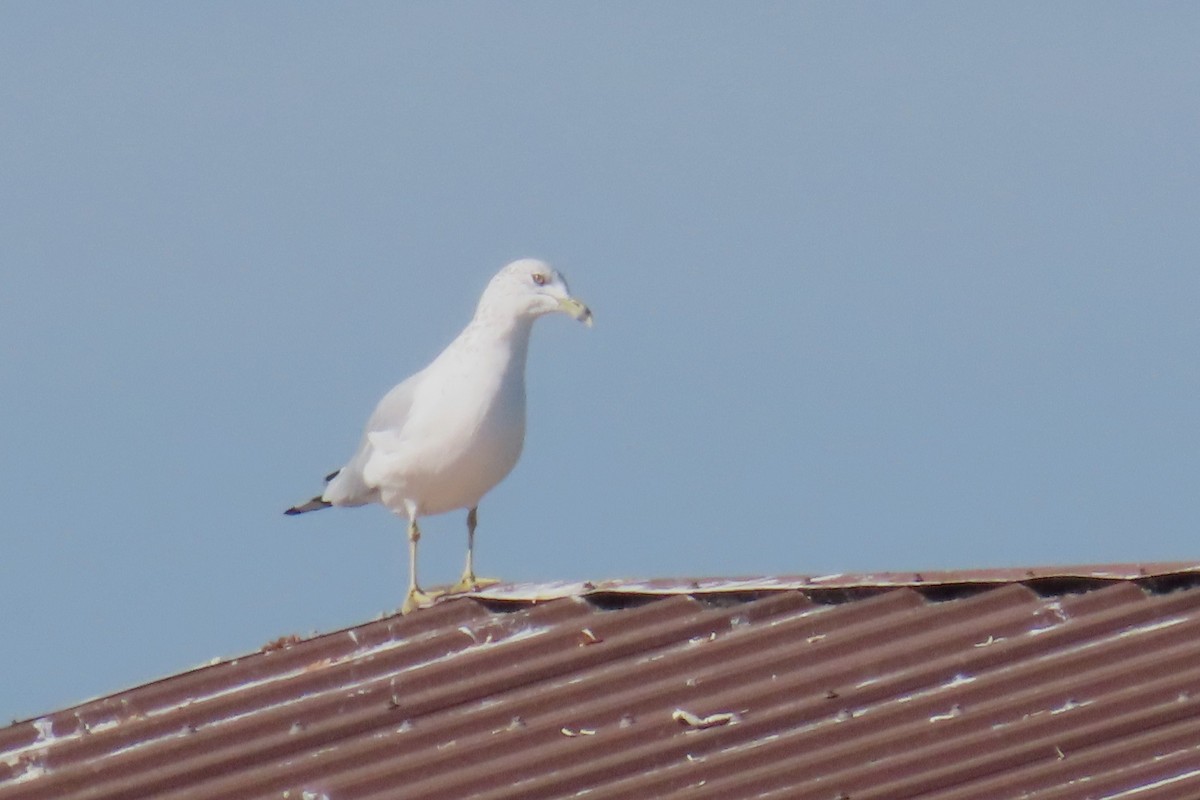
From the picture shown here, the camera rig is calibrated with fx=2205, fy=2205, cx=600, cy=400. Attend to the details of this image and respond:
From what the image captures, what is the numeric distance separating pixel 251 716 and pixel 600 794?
57.2 inches

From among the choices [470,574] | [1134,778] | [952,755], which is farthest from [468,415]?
[1134,778]

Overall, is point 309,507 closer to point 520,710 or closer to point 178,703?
point 178,703

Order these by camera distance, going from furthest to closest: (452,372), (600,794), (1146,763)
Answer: (452,372)
(600,794)
(1146,763)

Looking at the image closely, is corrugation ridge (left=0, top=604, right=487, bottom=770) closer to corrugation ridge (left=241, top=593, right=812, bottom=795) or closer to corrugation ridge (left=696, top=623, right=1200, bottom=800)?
corrugation ridge (left=241, top=593, right=812, bottom=795)

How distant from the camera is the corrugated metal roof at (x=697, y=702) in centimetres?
662

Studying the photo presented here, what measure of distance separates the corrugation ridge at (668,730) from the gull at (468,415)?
9.35ft

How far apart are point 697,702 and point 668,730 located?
160 millimetres

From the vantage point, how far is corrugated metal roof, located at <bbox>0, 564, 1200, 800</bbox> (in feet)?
21.7

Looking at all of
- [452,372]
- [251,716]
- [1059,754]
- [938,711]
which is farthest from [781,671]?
[452,372]

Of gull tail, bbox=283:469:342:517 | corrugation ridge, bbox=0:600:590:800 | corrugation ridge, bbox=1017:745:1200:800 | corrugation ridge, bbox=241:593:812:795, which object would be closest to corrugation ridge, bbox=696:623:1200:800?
corrugation ridge, bbox=1017:745:1200:800

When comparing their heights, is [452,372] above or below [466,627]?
above

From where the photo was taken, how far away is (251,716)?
762 cm

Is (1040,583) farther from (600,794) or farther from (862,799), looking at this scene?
(600,794)

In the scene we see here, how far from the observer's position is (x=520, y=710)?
288 inches
